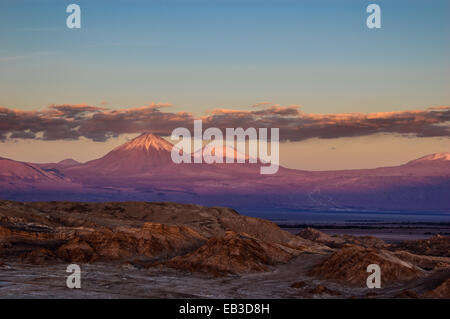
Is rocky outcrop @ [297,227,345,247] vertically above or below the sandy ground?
below

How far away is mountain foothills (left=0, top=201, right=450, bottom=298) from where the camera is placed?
2020 inches

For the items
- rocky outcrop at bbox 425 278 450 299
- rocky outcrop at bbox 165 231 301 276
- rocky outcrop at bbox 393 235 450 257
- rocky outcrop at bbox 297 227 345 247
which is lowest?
rocky outcrop at bbox 297 227 345 247

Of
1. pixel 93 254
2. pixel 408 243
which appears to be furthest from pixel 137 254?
pixel 408 243

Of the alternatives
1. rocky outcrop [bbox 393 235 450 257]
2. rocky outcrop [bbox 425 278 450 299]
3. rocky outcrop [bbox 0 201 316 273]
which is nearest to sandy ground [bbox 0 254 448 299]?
rocky outcrop [bbox 425 278 450 299]

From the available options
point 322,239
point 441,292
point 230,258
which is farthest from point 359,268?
point 322,239

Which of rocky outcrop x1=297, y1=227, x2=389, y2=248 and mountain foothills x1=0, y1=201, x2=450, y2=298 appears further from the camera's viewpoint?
rocky outcrop x1=297, y1=227, x2=389, y2=248

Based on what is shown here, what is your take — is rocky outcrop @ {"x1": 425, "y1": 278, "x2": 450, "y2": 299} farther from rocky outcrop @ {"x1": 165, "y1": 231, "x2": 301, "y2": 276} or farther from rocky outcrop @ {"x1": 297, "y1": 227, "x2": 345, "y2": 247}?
rocky outcrop @ {"x1": 297, "y1": 227, "x2": 345, "y2": 247}

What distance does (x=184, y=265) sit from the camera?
220ft

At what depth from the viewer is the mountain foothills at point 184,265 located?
51312mm

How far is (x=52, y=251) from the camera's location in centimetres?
7344

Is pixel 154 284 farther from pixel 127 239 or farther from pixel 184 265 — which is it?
pixel 127 239

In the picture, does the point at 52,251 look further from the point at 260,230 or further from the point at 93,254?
the point at 260,230
